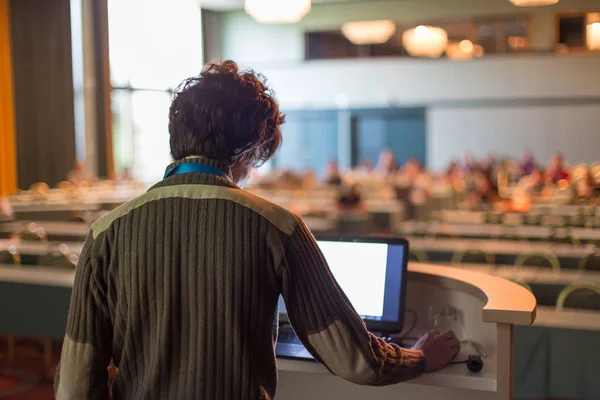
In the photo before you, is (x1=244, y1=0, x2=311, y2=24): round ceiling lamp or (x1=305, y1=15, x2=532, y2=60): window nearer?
(x1=244, y1=0, x2=311, y2=24): round ceiling lamp

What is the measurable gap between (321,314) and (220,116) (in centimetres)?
44

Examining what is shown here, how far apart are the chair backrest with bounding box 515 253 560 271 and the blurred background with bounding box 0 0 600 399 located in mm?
521

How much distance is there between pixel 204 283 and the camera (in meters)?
1.48

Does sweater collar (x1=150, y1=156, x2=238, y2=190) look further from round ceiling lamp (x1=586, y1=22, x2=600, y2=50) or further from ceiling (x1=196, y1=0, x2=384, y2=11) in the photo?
ceiling (x1=196, y1=0, x2=384, y2=11)

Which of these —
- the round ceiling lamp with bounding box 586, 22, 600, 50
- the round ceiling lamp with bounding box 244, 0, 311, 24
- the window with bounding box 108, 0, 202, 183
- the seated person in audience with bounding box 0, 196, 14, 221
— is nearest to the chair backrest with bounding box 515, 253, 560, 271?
the round ceiling lamp with bounding box 244, 0, 311, 24

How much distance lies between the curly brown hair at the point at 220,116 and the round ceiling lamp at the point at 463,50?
1647 cm

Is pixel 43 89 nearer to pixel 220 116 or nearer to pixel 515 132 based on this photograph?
pixel 515 132

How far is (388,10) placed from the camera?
1756 cm

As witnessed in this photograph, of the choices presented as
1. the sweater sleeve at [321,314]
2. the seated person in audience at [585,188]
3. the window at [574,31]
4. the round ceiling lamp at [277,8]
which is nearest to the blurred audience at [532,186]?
the seated person in audience at [585,188]

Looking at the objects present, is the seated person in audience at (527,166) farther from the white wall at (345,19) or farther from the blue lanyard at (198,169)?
the blue lanyard at (198,169)

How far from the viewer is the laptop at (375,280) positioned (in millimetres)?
2312

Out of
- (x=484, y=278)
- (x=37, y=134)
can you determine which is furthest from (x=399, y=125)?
(x=484, y=278)

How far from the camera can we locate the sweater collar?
1505 millimetres

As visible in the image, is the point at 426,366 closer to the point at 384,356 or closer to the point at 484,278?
the point at 384,356
